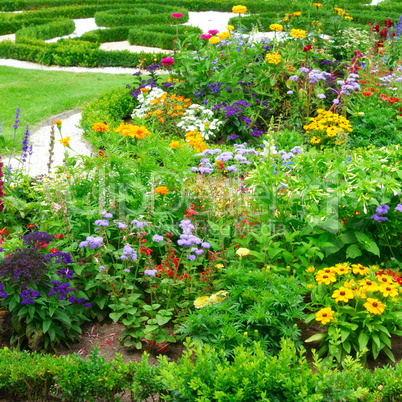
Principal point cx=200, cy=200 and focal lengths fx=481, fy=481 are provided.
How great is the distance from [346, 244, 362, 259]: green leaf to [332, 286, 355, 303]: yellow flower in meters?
0.45

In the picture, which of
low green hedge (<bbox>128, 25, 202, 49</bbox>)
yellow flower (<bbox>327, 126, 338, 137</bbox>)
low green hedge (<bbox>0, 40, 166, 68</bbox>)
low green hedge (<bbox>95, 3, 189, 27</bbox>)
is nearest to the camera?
yellow flower (<bbox>327, 126, 338, 137</bbox>)

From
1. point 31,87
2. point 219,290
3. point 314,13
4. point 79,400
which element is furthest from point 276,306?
point 31,87

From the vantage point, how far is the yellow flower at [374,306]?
3223 millimetres

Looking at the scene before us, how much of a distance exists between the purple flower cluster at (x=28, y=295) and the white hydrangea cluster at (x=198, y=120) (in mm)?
4047

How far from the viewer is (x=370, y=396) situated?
8.80 feet

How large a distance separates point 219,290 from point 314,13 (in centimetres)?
747

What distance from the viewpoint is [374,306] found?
10.7ft

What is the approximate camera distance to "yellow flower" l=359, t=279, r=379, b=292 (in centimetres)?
331

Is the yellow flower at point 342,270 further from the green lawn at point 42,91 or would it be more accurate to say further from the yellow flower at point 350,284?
the green lawn at point 42,91

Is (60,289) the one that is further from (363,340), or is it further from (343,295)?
(363,340)

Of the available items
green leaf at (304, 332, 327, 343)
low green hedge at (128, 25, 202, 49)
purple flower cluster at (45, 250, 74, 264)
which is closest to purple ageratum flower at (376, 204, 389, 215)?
green leaf at (304, 332, 327, 343)

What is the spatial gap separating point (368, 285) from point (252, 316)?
2.79ft

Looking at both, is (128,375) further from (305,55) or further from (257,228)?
(305,55)

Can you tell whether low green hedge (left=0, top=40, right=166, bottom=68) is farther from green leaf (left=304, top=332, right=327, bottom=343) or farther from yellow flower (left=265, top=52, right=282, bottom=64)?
green leaf (left=304, top=332, right=327, bottom=343)
